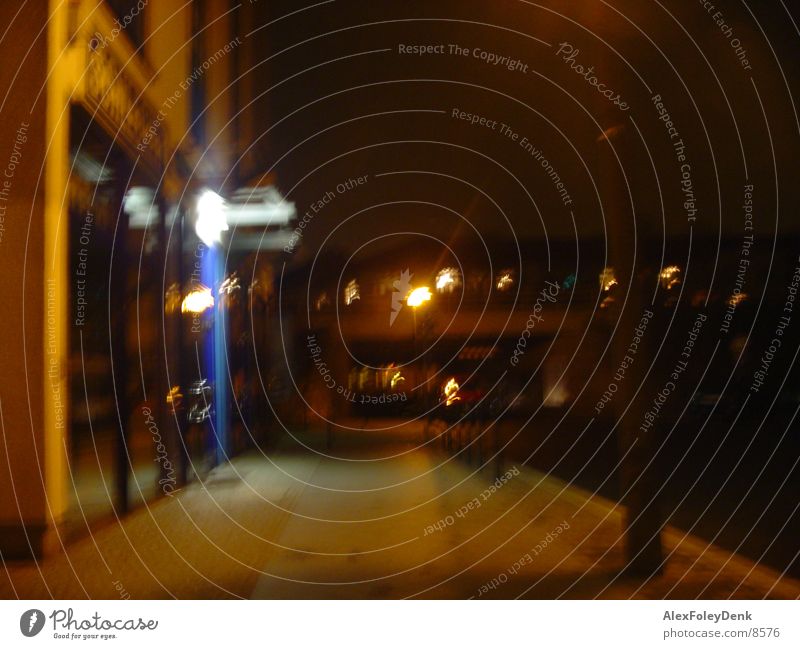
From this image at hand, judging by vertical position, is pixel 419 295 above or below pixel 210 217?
below

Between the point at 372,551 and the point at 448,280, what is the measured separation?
85.8 inches

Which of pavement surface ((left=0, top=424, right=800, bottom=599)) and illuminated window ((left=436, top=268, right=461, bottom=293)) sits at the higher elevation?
illuminated window ((left=436, top=268, right=461, bottom=293))

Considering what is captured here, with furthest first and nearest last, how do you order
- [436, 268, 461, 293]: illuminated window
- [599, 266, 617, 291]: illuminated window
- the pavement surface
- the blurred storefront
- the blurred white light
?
the blurred white light → [436, 268, 461, 293]: illuminated window → the blurred storefront → [599, 266, 617, 291]: illuminated window → the pavement surface

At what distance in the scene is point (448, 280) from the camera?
19.1ft

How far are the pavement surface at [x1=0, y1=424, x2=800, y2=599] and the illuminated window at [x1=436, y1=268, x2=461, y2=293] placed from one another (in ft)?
5.27

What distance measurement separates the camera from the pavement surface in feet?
12.7

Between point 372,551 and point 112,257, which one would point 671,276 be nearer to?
point 372,551

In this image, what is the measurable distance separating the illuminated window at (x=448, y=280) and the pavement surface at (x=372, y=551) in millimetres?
1606

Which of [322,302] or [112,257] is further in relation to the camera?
[322,302]

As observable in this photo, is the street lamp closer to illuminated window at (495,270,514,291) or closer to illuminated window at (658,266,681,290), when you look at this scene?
A: illuminated window at (495,270,514,291)

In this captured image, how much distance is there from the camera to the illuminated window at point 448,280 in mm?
5621

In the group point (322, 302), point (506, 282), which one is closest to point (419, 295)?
point (322, 302)

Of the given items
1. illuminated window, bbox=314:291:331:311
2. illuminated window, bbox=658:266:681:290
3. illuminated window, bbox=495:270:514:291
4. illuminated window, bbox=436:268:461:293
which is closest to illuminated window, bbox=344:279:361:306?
illuminated window, bbox=436:268:461:293
